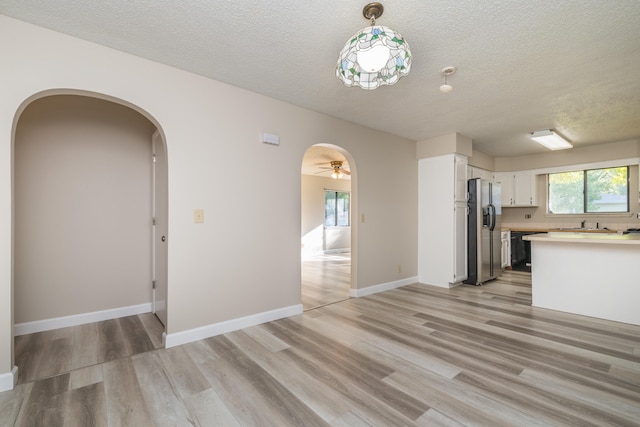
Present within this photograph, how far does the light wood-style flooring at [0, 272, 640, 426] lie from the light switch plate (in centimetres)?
111

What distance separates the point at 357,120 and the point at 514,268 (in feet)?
16.7

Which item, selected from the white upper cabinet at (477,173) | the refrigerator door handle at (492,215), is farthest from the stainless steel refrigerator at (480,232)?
the white upper cabinet at (477,173)

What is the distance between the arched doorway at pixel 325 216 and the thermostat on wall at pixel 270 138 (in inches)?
103

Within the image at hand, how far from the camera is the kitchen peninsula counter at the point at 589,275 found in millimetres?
3062

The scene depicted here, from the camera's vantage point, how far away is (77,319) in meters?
3.01

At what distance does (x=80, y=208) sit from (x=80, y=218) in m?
0.11

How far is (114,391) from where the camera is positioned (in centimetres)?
189

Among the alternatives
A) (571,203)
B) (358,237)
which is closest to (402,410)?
(358,237)

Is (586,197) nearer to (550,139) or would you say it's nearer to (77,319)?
(550,139)

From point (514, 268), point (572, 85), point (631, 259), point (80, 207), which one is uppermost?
point (572, 85)

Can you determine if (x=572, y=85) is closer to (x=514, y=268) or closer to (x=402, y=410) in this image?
(x=402, y=410)

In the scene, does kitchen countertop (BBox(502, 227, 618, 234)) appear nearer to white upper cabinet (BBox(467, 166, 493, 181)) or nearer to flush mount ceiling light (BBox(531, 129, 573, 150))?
white upper cabinet (BBox(467, 166, 493, 181))

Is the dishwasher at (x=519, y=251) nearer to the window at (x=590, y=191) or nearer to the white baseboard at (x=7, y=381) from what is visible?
the window at (x=590, y=191)

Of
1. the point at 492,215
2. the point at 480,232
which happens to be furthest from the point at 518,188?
the point at 480,232
